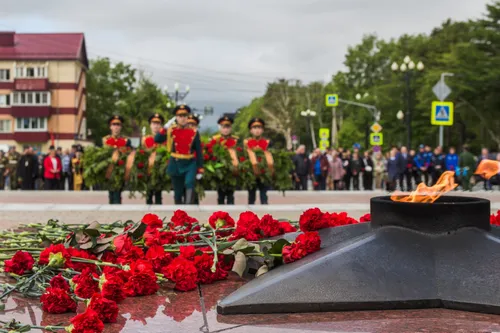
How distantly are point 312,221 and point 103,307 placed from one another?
220 cm

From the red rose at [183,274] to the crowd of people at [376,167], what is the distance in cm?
2055

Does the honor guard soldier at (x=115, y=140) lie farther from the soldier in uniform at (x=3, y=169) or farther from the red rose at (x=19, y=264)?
the soldier in uniform at (x=3, y=169)

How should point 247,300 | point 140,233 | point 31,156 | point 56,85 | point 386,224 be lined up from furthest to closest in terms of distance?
point 56,85 → point 31,156 → point 140,233 → point 386,224 → point 247,300

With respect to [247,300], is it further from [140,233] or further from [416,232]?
[140,233]

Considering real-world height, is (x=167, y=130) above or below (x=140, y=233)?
above

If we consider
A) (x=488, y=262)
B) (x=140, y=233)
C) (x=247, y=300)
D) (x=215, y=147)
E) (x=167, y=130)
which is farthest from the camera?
(x=215, y=147)

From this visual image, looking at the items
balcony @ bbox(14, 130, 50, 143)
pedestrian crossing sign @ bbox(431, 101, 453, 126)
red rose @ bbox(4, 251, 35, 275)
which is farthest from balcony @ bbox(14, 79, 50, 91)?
red rose @ bbox(4, 251, 35, 275)

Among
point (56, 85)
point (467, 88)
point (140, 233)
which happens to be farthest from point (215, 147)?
point (56, 85)

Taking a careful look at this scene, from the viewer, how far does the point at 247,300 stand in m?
4.12

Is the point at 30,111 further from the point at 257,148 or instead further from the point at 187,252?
the point at 187,252

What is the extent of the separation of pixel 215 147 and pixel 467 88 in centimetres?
2942

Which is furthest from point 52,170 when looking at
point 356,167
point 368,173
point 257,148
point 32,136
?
point 32,136

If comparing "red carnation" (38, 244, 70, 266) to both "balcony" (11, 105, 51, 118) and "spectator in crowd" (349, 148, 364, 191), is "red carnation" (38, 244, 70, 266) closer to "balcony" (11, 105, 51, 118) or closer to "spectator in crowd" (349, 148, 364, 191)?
"spectator in crowd" (349, 148, 364, 191)

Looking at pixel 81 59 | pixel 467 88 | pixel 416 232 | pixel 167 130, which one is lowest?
pixel 416 232
